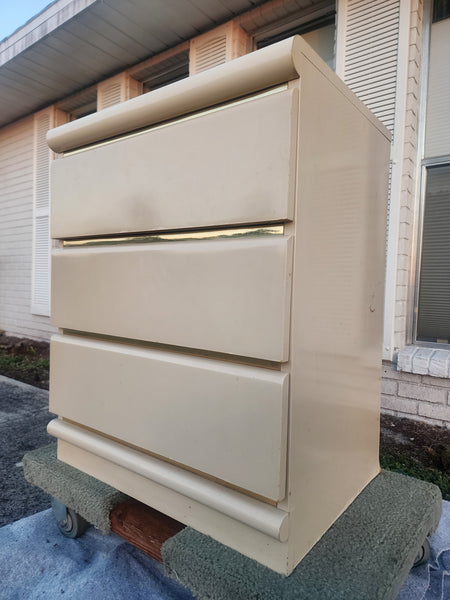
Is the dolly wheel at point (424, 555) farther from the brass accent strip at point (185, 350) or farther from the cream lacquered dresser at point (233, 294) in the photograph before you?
the brass accent strip at point (185, 350)

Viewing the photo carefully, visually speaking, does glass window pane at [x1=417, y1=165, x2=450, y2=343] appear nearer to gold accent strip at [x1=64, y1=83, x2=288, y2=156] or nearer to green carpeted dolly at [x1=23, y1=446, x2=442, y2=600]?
green carpeted dolly at [x1=23, y1=446, x2=442, y2=600]

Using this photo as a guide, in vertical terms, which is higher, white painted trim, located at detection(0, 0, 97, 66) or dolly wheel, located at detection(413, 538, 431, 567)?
white painted trim, located at detection(0, 0, 97, 66)

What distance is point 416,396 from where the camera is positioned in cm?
284

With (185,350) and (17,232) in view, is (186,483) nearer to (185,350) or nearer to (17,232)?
(185,350)

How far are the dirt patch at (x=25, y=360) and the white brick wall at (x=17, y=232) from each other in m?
0.19

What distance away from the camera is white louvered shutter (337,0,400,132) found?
287 cm

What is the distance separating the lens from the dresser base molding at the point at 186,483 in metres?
0.81

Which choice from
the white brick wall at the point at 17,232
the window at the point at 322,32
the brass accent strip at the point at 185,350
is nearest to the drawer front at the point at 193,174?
the brass accent strip at the point at 185,350

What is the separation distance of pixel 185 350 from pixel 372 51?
10.1ft

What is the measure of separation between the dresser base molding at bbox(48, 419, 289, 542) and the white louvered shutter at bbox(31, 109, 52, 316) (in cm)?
515

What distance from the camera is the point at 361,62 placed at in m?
3.00

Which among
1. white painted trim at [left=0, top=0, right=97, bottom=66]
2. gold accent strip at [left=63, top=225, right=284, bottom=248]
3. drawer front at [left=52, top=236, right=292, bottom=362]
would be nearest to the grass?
drawer front at [left=52, top=236, right=292, bottom=362]

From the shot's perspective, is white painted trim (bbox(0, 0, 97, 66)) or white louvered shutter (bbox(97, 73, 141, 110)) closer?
white painted trim (bbox(0, 0, 97, 66))

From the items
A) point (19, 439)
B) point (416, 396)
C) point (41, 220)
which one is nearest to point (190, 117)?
point (19, 439)
